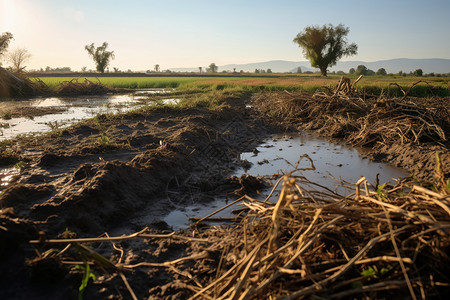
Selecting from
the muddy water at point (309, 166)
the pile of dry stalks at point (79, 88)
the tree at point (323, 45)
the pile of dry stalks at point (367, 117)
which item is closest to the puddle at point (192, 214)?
the muddy water at point (309, 166)

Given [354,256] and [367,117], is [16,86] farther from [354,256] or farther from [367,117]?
[354,256]

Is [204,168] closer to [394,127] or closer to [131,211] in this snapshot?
[131,211]

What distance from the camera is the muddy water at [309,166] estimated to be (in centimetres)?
380

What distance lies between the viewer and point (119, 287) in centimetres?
222

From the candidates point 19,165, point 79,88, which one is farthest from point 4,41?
point 19,165

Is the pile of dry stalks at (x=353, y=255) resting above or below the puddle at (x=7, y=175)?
above

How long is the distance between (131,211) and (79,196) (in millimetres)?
599

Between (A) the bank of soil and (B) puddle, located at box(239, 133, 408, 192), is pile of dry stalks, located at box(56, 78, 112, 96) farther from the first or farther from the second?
(B) puddle, located at box(239, 133, 408, 192)

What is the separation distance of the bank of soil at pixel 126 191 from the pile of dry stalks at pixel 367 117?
0.29 ft

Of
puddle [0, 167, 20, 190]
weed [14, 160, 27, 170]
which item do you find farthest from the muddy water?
weed [14, 160, 27, 170]

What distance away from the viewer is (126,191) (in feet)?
12.4

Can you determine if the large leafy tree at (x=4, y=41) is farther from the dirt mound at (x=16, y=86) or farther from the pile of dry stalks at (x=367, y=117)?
the pile of dry stalks at (x=367, y=117)

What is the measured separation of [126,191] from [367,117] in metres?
6.44

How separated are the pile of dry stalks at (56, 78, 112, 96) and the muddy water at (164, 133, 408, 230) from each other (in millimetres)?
17451
